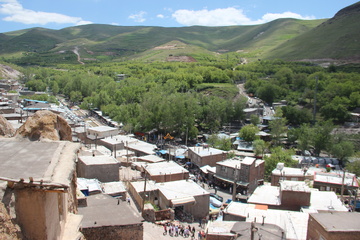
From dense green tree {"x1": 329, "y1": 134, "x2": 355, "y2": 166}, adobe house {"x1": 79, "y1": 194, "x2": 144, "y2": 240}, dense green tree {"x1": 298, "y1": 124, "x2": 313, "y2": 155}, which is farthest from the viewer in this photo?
dense green tree {"x1": 298, "y1": 124, "x2": 313, "y2": 155}

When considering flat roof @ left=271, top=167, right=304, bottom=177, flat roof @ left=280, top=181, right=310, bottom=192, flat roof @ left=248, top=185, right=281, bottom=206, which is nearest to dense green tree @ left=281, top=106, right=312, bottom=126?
flat roof @ left=271, top=167, right=304, bottom=177

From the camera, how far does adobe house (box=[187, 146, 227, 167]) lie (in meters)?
28.3

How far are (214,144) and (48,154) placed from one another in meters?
31.2

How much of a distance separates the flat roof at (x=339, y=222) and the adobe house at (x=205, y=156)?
1612 cm

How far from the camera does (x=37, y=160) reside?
4.68 meters

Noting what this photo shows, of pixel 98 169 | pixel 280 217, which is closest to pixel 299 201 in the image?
pixel 280 217

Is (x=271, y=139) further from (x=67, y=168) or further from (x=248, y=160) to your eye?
(x=67, y=168)

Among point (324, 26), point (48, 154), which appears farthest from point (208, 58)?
point (48, 154)

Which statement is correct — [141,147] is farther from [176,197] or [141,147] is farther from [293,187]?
[293,187]

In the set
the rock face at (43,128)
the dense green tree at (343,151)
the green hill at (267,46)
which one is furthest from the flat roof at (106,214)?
the green hill at (267,46)

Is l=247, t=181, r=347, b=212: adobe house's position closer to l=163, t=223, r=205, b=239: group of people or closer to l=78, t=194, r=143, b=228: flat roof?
l=163, t=223, r=205, b=239: group of people

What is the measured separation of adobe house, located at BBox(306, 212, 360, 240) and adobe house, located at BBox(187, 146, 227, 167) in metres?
16.1

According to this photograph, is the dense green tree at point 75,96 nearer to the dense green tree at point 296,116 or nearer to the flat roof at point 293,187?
the dense green tree at point 296,116

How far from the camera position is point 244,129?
39250 mm
